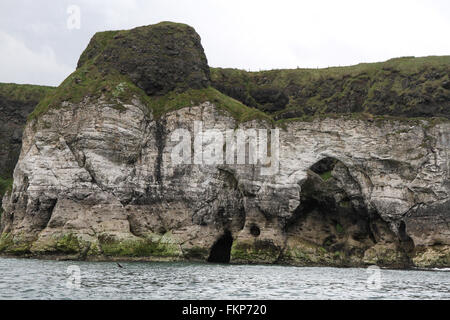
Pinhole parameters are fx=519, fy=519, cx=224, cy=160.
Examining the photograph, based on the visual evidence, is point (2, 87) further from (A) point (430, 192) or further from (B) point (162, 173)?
(A) point (430, 192)

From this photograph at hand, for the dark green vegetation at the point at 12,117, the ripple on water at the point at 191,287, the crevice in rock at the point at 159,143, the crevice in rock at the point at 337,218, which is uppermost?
the dark green vegetation at the point at 12,117

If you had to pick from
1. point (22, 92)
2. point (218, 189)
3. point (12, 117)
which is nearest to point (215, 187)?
point (218, 189)

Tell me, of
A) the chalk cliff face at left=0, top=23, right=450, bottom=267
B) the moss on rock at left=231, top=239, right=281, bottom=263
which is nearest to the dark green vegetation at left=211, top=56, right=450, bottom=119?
the chalk cliff face at left=0, top=23, right=450, bottom=267

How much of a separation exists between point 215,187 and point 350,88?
3176 centimetres

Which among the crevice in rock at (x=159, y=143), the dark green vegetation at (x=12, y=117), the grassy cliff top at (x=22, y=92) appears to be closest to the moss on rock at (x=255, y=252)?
the crevice in rock at (x=159, y=143)

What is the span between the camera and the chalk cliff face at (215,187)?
51.9 meters

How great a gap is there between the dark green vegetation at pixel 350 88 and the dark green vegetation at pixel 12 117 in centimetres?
3537

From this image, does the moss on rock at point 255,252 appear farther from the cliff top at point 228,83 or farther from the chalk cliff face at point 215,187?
the cliff top at point 228,83

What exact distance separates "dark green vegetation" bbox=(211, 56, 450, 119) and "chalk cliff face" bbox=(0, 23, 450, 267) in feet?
46.2

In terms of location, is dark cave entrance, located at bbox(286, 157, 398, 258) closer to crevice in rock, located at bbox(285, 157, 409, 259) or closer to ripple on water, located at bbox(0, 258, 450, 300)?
crevice in rock, located at bbox(285, 157, 409, 259)

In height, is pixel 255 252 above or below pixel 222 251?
above

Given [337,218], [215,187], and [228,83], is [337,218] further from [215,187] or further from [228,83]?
[228,83]

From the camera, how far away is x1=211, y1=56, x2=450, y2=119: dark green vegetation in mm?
68312

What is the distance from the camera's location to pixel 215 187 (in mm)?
55438
